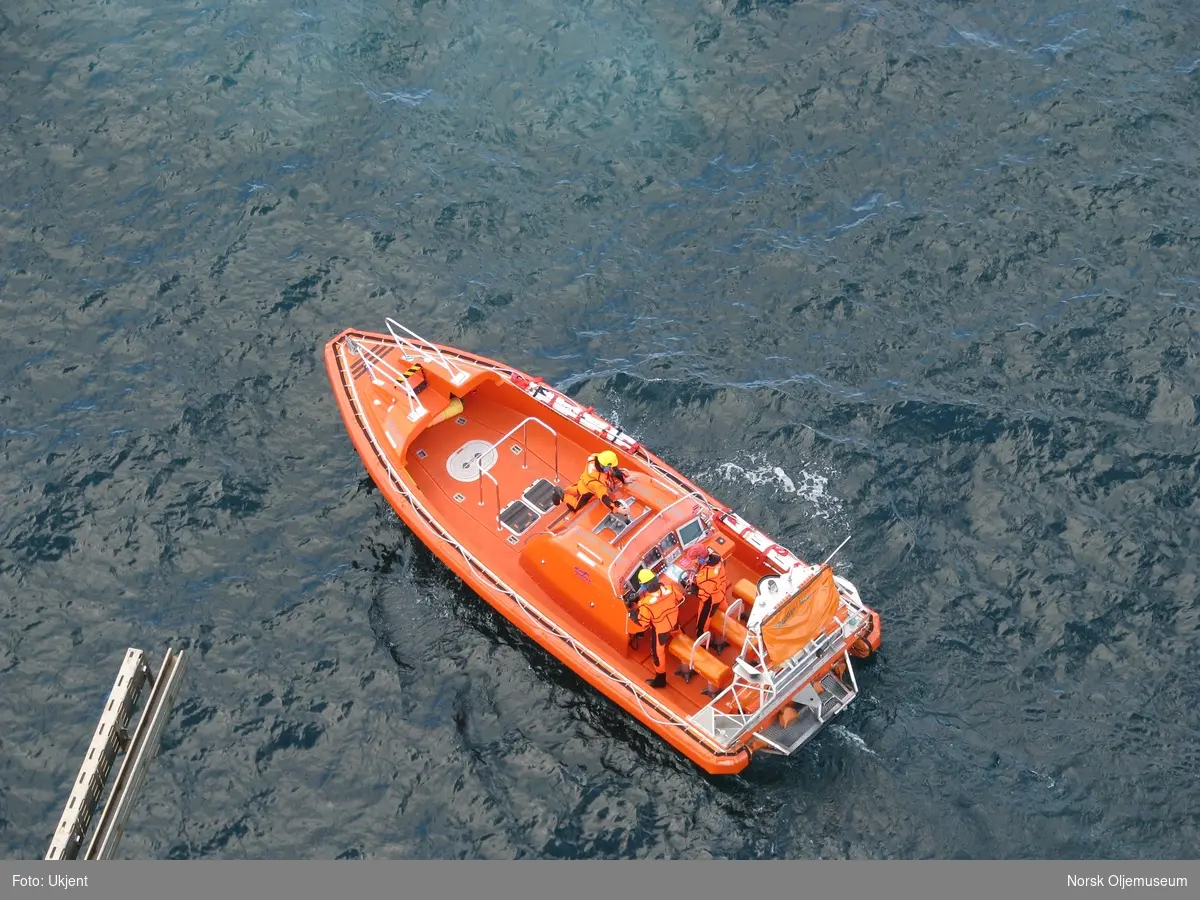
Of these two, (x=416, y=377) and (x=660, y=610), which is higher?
(x=416, y=377)

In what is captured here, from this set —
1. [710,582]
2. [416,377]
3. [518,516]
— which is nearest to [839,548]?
[710,582]

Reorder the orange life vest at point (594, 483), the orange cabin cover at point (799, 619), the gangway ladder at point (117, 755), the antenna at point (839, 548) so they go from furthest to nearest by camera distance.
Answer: the orange life vest at point (594, 483)
the antenna at point (839, 548)
the orange cabin cover at point (799, 619)
the gangway ladder at point (117, 755)

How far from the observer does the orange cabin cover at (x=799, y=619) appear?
1458 inches

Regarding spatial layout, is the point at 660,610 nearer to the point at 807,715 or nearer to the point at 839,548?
the point at 807,715

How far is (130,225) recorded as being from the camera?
5034 centimetres

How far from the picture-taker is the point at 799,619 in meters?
37.2

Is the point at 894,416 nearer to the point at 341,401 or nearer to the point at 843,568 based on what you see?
the point at 843,568

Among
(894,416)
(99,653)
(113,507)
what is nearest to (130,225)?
(113,507)

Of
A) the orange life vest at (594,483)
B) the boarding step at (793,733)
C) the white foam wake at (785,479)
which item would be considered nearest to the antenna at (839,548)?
the white foam wake at (785,479)

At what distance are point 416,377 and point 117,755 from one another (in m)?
13.6

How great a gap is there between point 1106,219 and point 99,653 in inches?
1351

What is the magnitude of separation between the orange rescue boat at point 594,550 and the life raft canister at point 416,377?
42 mm

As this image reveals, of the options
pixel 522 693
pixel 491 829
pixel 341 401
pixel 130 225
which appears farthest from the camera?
pixel 130 225

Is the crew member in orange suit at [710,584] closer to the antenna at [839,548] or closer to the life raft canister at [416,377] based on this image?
the antenna at [839,548]
